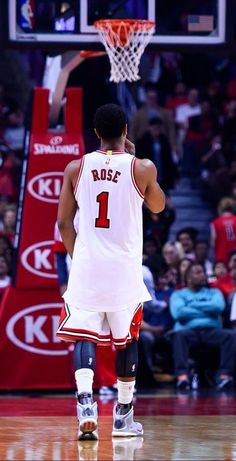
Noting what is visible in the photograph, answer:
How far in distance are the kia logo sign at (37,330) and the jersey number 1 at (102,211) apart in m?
5.29

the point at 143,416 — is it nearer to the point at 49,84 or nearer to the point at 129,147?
the point at 129,147

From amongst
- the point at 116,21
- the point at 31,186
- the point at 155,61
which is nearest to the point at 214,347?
the point at 31,186

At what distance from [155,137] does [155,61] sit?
Result: 4.85 m

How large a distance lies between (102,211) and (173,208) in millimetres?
11528

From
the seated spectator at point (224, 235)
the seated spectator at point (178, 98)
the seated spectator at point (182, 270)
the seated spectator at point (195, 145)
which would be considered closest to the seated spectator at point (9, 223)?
the seated spectator at point (182, 270)

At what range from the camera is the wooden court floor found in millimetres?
6859

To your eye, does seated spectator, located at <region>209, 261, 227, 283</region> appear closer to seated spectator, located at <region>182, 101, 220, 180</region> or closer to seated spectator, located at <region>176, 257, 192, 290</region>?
seated spectator, located at <region>176, 257, 192, 290</region>

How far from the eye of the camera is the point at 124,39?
1232 centimetres

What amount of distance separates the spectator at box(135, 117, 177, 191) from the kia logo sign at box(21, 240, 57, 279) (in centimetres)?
692

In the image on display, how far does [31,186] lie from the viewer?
12.8 metres

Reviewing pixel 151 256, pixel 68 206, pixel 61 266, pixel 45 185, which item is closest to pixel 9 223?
pixel 151 256

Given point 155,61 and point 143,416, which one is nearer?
point 143,416

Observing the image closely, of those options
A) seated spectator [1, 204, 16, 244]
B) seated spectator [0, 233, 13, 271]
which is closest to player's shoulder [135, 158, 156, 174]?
seated spectator [0, 233, 13, 271]

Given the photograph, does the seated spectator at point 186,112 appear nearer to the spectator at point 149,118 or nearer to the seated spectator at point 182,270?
the spectator at point 149,118
